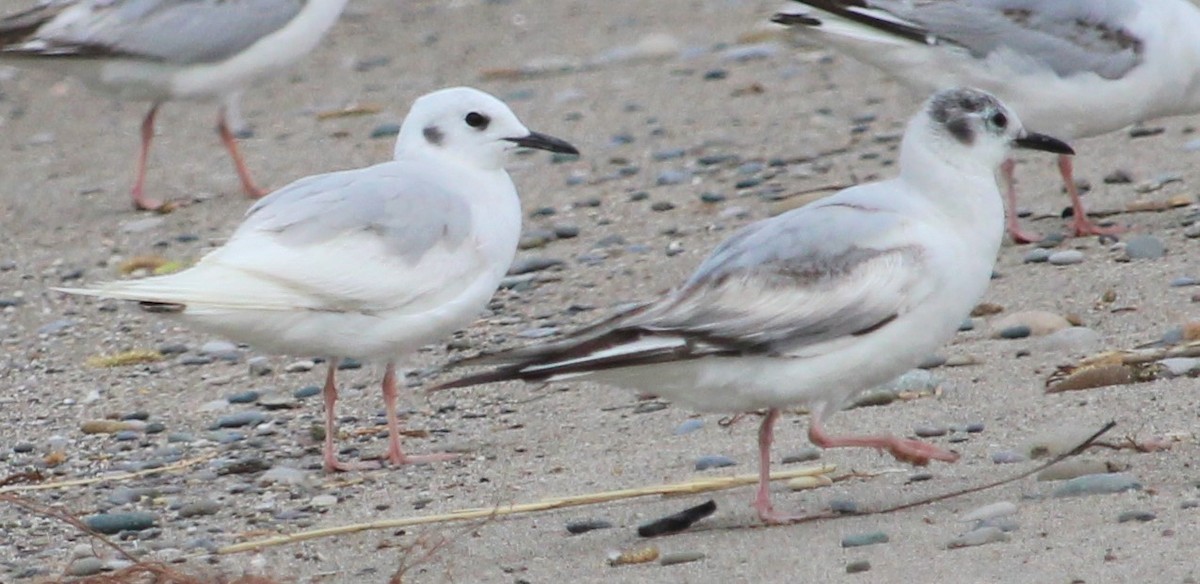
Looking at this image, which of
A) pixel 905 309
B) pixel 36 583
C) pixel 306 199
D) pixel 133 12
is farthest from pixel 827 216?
pixel 133 12

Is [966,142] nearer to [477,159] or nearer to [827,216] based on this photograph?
[827,216]

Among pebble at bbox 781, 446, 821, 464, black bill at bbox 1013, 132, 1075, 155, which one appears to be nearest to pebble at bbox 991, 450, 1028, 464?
pebble at bbox 781, 446, 821, 464

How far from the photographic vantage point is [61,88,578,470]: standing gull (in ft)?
19.2

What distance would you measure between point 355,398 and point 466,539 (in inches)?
75.8

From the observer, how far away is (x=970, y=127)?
17.9 ft

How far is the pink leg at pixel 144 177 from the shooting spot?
9789mm

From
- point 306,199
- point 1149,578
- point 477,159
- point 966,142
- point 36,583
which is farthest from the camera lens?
point 477,159

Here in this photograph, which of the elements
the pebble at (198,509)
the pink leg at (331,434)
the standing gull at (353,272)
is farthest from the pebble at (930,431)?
the pebble at (198,509)

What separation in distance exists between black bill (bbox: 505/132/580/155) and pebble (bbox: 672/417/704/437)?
95 cm

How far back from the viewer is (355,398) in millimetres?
7086

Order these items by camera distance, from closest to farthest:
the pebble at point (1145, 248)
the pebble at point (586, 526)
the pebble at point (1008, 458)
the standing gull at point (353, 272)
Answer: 1. the pebble at point (586, 526)
2. the pebble at point (1008, 458)
3. the standing gull at point (353, 272)
4. the pebble at point (1145, 248)

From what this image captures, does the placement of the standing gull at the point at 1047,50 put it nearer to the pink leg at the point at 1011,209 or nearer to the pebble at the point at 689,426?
the pink leg at the point at 1011,209

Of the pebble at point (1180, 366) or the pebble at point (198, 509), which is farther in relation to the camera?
the pebble at point (1180, 366)

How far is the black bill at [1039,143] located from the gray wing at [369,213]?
5.39 ft
